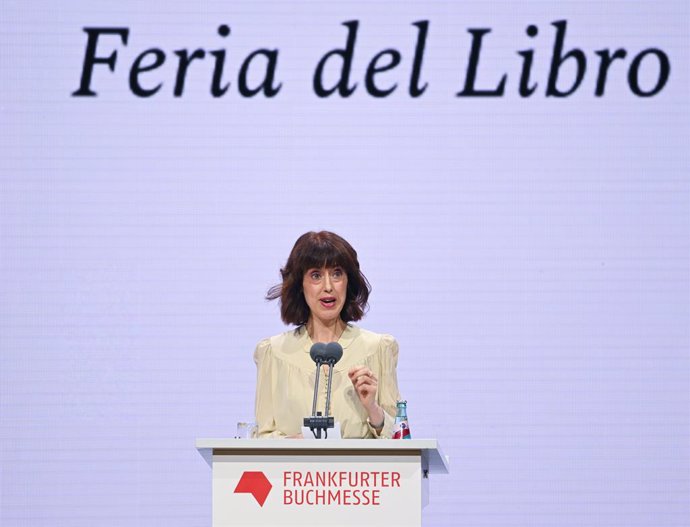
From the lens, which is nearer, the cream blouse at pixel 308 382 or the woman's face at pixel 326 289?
the cream blouse at pixel 308 382

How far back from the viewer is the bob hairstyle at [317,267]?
423 cm

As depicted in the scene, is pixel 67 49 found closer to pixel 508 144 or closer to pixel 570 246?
pixel 508 144

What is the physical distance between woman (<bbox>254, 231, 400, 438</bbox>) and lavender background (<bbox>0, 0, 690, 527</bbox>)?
0.88 metres

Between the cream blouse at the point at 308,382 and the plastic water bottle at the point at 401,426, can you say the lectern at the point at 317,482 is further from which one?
the cream blouse at the point at 308,382

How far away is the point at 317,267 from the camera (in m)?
4.24

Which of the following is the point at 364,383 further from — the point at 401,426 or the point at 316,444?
the point at 316,444

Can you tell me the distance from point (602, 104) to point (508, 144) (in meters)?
0.45

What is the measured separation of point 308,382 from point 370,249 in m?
1.17

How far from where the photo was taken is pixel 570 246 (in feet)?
17.3

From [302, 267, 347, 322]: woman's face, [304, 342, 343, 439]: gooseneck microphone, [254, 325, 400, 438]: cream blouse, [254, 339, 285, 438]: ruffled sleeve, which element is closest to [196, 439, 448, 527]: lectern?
[304, 342, 343, 439]: gooseneck microphone

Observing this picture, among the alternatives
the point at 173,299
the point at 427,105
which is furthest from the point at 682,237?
the point at 173,299

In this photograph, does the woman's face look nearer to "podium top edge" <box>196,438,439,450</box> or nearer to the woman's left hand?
the woman's left hand

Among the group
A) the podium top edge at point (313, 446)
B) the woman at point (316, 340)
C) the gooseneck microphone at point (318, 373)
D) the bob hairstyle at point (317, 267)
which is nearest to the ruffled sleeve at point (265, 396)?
the woman at point (316, 340)

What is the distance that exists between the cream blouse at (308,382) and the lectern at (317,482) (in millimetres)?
798
